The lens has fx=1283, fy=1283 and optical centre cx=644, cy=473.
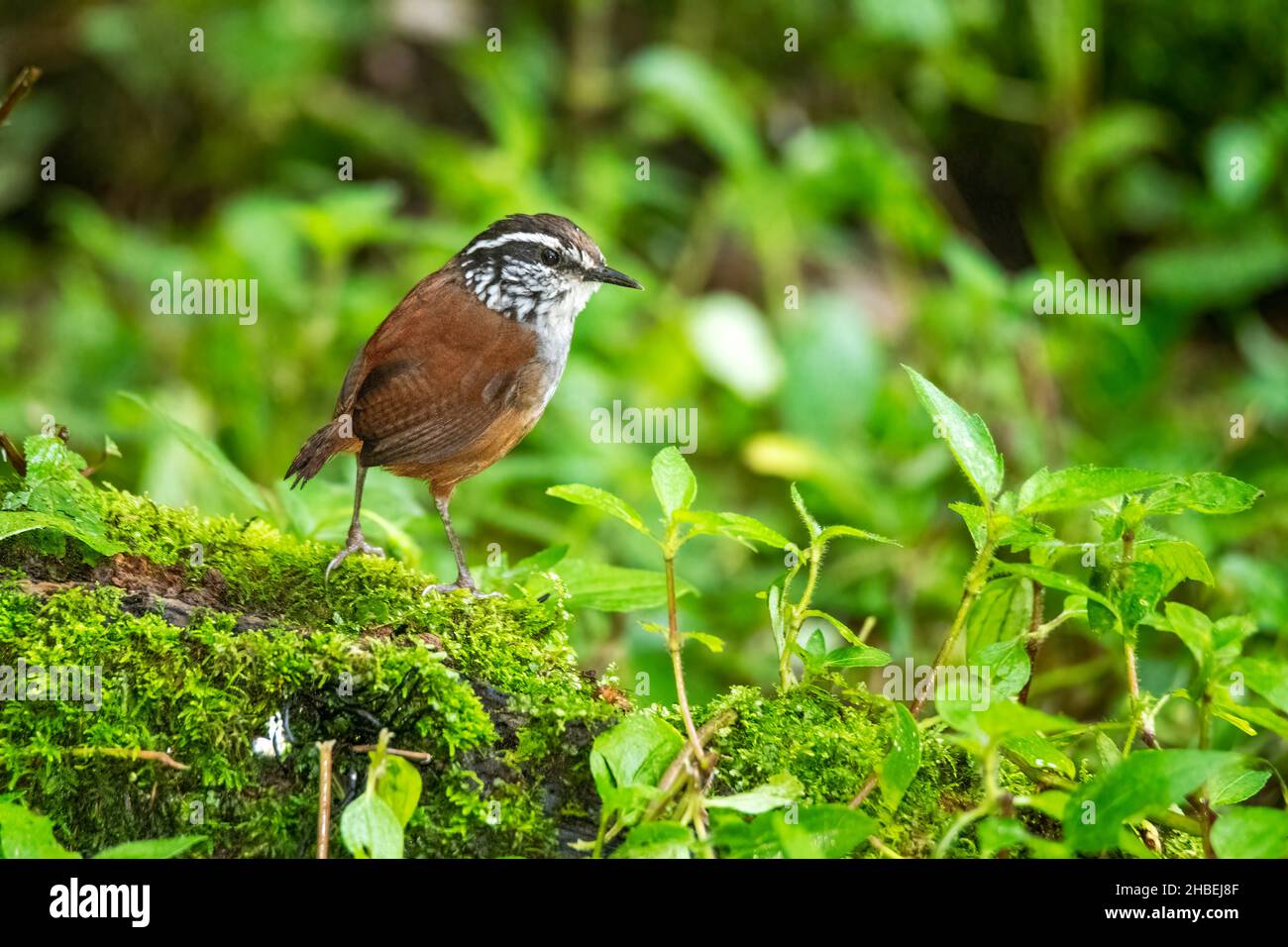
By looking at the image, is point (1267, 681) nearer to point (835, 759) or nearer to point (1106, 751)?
point (1106, 751)

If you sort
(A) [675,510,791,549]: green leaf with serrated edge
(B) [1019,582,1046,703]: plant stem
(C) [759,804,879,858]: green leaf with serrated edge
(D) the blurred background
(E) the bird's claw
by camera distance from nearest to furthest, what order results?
(C) [759,804,879,858]: green leaf with serrated edge, (A) [675,510,791,549]: green leaf with serrated edge, (B) [1019,582,1046,703]: plant stem, (E) the bird's claw, (D) the blurred background

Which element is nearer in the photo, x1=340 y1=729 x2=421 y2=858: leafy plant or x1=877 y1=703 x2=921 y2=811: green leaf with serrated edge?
x1=340 y1=729 x2=421 y2=858: leafy plant

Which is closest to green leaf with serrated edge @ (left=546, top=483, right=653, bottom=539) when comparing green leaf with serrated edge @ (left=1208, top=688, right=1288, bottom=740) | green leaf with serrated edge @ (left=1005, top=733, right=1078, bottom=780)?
green leaf with serrated edge @ (left=1005, top=733, right=1078, bottom=780)

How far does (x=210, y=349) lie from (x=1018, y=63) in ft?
17.0

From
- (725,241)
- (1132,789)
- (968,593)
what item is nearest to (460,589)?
(968,593)

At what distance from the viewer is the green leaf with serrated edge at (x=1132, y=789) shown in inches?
79.2

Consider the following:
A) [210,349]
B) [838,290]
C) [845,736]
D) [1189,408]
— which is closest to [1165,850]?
[845,736]

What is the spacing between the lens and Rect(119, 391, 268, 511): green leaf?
3008 millimetres

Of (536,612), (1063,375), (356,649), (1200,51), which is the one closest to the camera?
(356,649)

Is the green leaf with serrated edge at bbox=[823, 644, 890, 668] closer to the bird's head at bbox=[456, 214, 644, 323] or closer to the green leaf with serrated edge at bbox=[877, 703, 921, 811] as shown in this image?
the green leaf with serrated edge at bbox=[877, 703, 921, 811]

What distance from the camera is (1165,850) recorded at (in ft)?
8.18

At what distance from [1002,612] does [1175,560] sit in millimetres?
350

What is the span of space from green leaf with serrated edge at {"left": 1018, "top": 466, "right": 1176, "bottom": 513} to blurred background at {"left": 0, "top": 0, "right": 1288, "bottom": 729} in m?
1.62
